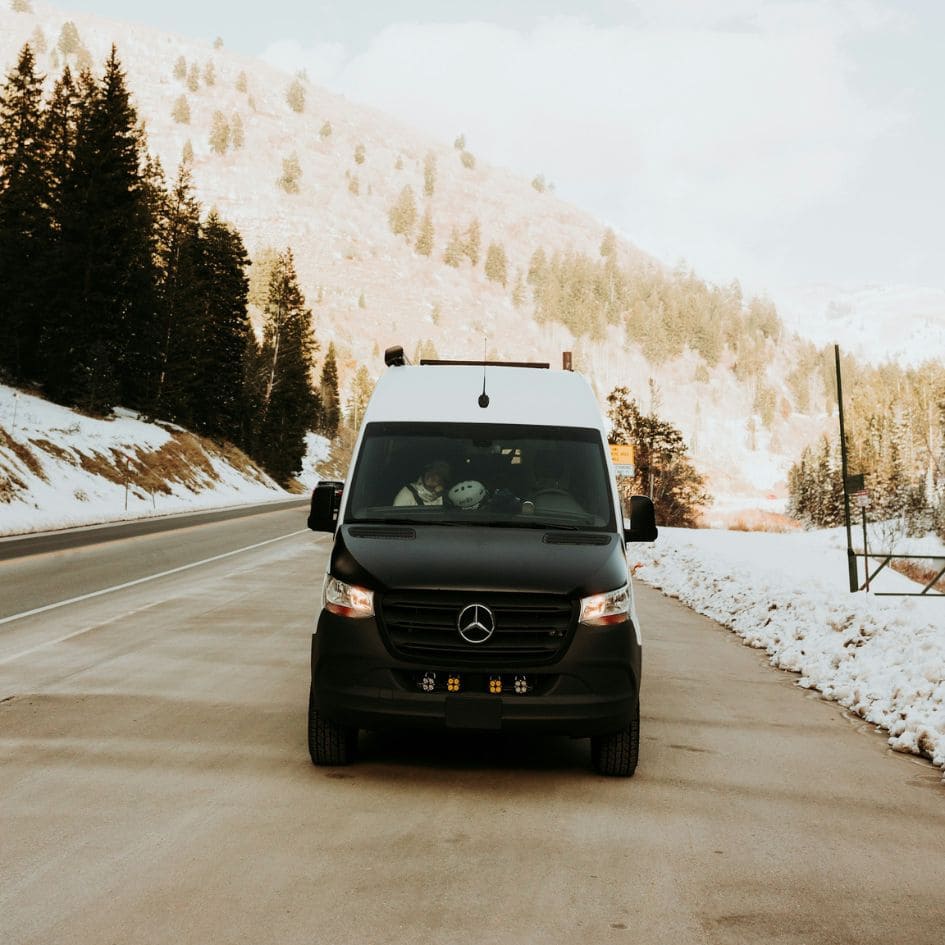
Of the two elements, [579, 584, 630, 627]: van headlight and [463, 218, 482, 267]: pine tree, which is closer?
[579, 584, 630, 627]: van headlight

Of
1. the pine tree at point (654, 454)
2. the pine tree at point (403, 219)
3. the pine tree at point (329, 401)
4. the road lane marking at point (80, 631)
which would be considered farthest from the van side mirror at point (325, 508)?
the pine tree at point (403, 219)

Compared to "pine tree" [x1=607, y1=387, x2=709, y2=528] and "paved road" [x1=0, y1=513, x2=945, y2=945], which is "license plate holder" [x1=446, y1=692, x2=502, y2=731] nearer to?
"paved road" [x1=0, y1=513, x2=945, y2=945]

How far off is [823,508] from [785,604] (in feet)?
297

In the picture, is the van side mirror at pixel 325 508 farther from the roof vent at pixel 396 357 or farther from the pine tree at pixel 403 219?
the pine tree at pixel 403 219

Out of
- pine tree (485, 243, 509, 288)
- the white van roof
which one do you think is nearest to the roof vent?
the white van roof

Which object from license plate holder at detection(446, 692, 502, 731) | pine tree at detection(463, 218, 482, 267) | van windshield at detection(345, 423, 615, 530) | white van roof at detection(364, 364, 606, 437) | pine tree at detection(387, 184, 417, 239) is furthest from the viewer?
pine tree at detection(387, 184, 417, 239)

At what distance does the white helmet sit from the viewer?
Answer: 618 cm

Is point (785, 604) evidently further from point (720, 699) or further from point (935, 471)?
point (935, 471)

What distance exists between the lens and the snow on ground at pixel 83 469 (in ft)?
96.0

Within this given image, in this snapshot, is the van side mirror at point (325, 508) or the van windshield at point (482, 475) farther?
the van side mirror at point (325, 508)

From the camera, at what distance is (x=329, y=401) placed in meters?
114

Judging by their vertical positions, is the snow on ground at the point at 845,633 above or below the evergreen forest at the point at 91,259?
below

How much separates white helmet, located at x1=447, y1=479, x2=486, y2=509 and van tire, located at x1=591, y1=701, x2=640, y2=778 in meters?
1.63

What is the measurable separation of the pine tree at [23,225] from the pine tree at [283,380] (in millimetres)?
26716
